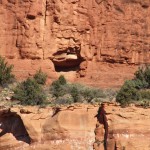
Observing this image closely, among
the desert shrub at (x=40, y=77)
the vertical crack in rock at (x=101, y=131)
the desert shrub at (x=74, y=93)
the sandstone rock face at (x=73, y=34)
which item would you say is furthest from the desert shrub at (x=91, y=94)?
the sandstone rock face at (x=73, y=34)

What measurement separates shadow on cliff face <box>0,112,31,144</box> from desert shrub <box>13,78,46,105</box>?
5.99 ft

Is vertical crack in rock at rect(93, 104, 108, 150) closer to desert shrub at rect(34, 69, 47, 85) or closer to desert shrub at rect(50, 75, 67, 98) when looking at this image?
desert shrub at rect(50, 75, 67, 98)

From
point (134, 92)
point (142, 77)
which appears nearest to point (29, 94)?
point (134, 92)

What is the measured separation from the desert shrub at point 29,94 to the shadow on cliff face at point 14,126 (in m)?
1.83

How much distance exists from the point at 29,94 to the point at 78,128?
4809mm

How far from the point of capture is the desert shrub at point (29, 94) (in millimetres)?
29228

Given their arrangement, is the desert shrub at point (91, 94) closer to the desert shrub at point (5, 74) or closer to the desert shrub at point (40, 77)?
the desert shrub at point (40, 77)

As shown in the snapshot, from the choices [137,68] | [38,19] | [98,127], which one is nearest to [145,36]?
[137,68]

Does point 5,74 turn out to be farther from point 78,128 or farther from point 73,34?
point 78,128

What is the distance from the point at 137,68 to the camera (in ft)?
130

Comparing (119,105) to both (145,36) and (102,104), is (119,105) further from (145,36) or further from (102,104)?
(145,36)

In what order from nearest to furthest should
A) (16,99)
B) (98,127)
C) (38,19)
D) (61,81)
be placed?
1. (98,127)
2. (16,99)
3. (61,81)
4. (38,19)

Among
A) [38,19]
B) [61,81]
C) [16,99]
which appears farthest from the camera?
[38,19]

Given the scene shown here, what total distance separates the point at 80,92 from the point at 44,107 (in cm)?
461
